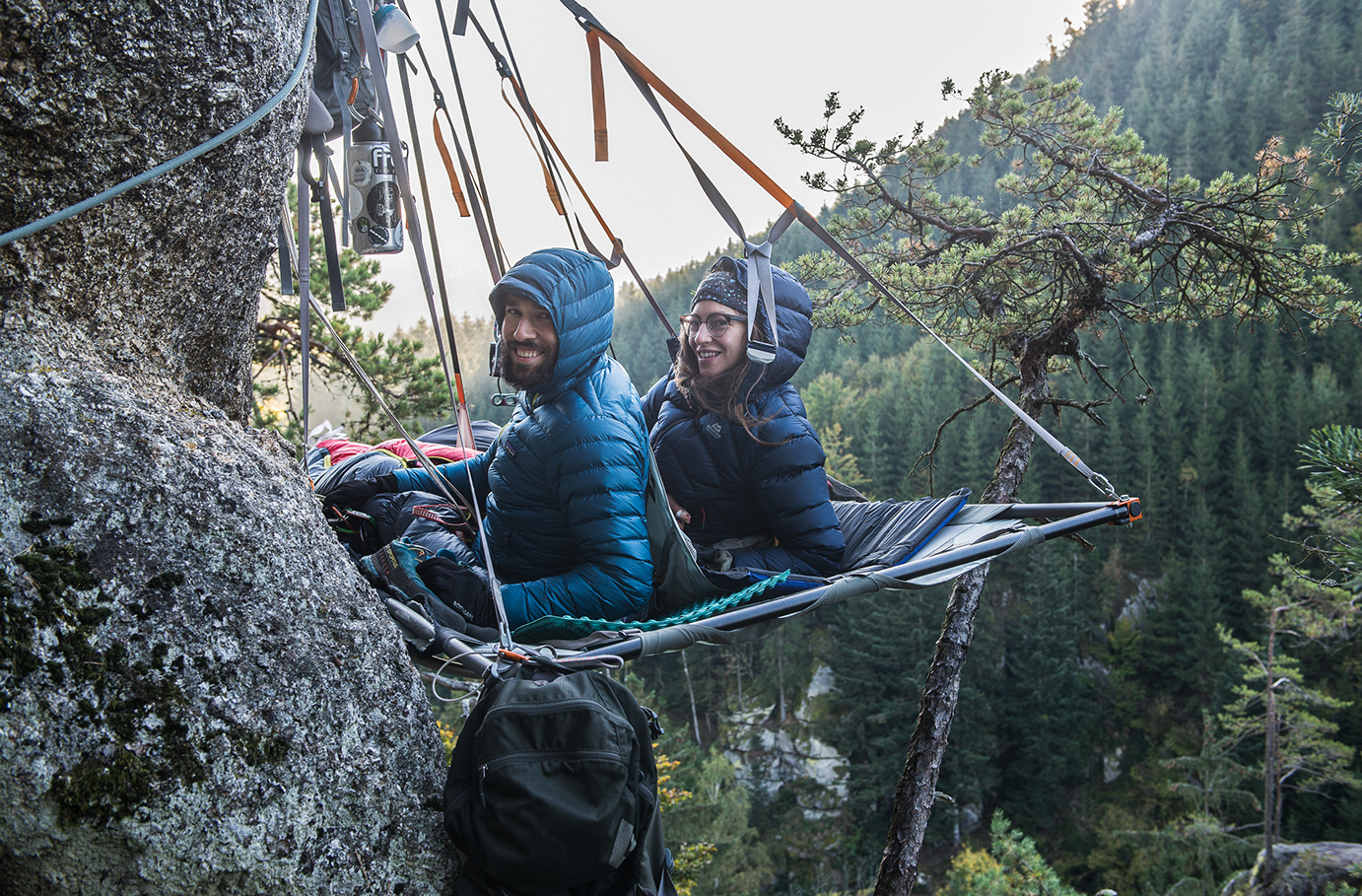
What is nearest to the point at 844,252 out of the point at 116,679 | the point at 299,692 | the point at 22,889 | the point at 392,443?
the point at 299,692

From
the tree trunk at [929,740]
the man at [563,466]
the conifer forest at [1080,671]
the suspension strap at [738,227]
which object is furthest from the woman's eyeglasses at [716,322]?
the conifer forest at [1080,671]

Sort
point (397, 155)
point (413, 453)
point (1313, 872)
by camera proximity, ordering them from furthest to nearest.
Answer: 1. point (1313, 872)
2. point (413, 453)
3. point (397, 155)

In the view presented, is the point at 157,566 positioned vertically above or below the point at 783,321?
below

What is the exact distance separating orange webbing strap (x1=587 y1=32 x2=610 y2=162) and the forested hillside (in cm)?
1842

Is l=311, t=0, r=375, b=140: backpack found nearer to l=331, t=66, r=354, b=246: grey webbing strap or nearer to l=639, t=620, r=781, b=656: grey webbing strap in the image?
l=331, t=66, r=354, b=246: grey webbing strap

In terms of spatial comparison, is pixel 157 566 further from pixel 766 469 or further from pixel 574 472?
pixel 766 469

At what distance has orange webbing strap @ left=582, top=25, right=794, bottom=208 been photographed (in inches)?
55.9

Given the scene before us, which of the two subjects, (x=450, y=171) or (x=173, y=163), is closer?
(x=173, y=163)

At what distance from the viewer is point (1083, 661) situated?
30625 millimetres

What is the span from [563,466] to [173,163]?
3.06 feet

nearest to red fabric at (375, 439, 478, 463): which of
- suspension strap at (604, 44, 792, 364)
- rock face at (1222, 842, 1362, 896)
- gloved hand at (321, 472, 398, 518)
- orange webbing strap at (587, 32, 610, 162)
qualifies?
gloved hand at (321, 472, 398, 518)

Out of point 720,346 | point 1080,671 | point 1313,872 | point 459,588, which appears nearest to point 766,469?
point 720,346

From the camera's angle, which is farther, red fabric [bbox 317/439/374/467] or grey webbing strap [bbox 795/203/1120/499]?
red fabric [bbox 317/439/374/467]

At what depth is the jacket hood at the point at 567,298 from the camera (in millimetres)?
1767
